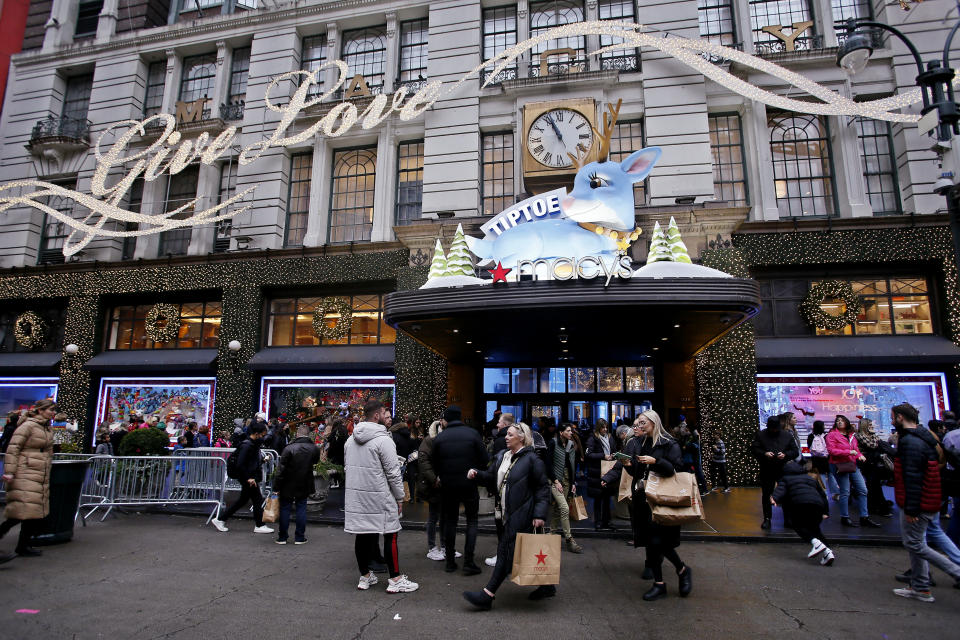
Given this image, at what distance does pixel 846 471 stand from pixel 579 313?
544 cm

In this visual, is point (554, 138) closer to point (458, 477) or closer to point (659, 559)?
point (458, 477)

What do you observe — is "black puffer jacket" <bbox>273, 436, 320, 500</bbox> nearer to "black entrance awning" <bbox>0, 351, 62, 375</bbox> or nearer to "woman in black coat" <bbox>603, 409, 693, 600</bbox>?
"woman in black coat" <bbox>603, 409, 693, 600</bbox>

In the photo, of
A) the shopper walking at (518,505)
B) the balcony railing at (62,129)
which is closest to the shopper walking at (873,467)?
the shopper walking at (518,505)

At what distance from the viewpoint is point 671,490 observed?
5734mm

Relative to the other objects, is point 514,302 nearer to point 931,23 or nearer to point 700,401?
point 700,401

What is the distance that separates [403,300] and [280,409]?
369 inches

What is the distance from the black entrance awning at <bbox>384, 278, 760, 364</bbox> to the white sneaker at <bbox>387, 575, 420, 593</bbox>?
18.5 ft

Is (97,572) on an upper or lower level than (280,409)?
lower

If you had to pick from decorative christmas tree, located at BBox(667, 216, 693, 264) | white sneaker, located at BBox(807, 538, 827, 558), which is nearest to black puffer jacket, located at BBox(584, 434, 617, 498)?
white sneaker, located at BBox(807, 538, 827, 558)

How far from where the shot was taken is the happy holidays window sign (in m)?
15.8

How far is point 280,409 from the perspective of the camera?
60.0 feet

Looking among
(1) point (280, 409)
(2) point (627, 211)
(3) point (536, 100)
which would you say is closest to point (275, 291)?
(1) point (280, 409)

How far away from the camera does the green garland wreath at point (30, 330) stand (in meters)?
20.8

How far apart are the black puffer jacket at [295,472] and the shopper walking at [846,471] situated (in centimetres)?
893
